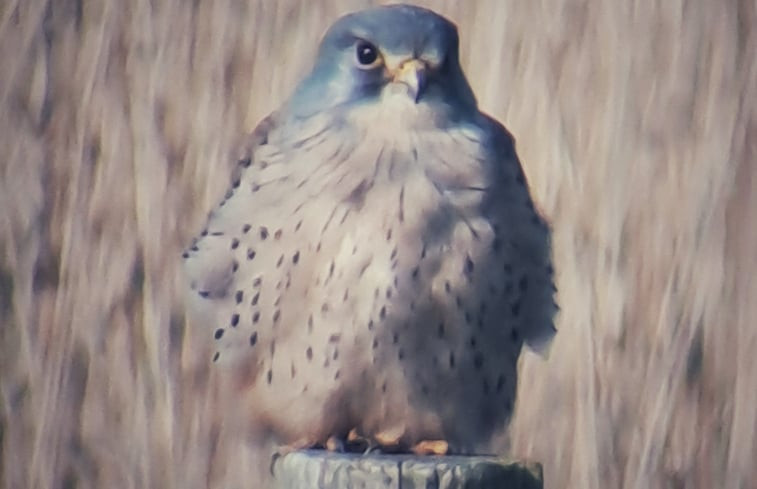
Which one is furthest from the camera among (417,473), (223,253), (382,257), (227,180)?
(227,180)

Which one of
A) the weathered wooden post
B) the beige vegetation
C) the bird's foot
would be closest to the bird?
the bird's foot

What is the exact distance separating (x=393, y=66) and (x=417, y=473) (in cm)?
56

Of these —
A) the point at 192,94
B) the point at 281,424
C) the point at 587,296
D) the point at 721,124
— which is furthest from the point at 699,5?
the point at 281,424

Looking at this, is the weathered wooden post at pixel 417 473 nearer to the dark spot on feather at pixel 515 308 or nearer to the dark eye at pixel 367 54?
the dark spot on feather at pixel 515 308

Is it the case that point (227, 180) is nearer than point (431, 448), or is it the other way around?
point (431, 448)

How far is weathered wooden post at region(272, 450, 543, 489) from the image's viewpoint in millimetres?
1128

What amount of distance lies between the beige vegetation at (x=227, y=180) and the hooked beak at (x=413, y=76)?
0.80 ft

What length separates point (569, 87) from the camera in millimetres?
1742

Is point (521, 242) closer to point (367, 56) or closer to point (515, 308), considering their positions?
point (515, 308)

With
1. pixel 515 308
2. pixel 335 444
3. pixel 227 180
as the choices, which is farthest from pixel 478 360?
pixel 227 180

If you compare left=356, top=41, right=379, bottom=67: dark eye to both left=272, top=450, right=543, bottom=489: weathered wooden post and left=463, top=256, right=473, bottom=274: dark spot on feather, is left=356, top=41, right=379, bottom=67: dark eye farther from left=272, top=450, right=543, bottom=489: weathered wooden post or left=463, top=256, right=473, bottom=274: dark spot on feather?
left=272, top=450, right=543, bottom=489: weathered wooden post

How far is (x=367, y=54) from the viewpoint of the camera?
151 cm

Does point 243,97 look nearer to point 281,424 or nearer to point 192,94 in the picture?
point 192,94

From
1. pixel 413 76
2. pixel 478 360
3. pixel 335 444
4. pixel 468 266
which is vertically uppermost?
pixel 413 76
